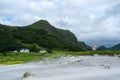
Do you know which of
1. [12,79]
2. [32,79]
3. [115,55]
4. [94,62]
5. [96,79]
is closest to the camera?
[96,79]

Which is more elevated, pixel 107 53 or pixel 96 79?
pixel 107 53

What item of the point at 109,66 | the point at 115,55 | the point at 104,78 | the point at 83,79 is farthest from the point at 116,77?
the point at 115,55

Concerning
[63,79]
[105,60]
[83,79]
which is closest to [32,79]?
[63,79]

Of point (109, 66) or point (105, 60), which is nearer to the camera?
point (109, 66)

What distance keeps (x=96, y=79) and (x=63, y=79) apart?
2.96 m

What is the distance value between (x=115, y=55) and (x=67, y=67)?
821cm

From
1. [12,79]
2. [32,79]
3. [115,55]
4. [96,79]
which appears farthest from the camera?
[115,55]

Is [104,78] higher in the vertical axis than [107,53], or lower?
lower

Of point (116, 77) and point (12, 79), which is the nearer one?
point (116, 77)

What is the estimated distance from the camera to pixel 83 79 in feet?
81.6

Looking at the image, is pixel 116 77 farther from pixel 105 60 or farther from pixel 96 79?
pixel 105 60

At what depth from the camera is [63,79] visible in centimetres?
2536

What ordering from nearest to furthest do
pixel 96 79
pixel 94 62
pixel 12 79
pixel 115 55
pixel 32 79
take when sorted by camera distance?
pixel 96 79 < pixel 32 79 < pixel 12 79 < pixel 94 62 < pixel 115 55

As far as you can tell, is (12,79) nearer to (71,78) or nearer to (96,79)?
(71,78)
